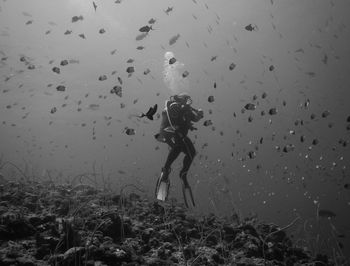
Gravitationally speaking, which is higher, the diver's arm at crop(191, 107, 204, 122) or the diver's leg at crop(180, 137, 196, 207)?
the diver's arm at crop(191, 107, 204, 122)

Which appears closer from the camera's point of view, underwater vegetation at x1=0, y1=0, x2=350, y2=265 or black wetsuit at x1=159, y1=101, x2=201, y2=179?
underwater vegetation at x1=0, y1=0, x2=350, y2=265

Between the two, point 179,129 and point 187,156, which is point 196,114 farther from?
point 187,156

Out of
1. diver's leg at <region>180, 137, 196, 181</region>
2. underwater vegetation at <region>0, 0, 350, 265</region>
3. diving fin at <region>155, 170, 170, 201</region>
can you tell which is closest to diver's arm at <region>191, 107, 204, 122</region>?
underwater vegetation at <region>0, 0, 350, 265</region>

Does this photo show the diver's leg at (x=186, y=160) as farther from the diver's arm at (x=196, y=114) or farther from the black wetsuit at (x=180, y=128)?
the diver's arm at (x=196, y=114)

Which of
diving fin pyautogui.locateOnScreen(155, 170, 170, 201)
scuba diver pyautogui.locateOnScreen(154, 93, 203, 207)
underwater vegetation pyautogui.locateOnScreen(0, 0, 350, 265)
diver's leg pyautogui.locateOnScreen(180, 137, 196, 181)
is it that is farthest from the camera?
diver's leg pyautogui.locateOnScreen(180, 137, 196, 181)

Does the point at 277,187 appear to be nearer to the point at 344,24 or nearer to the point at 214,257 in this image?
the point at 344,24

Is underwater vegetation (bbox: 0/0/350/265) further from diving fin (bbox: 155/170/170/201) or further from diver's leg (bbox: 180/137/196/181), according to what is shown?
diver's leg (bbox: 180/137/196/181)

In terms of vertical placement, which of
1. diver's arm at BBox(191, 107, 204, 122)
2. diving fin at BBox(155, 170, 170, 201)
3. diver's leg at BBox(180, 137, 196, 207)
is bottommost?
diving fin at BBox(155, 170, 170, 201)

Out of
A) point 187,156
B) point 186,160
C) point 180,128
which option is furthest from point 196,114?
point 186,160

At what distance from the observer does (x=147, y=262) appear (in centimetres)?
404

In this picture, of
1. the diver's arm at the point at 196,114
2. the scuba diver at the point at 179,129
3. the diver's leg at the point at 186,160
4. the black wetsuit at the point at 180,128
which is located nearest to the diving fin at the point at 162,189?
the scuba diver at the point at 179,129

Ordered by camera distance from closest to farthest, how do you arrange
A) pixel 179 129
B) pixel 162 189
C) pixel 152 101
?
pixel 162 189 < pixel 179 129 < pixel 152 101

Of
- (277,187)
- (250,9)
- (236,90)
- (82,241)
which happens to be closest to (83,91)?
(250,9)

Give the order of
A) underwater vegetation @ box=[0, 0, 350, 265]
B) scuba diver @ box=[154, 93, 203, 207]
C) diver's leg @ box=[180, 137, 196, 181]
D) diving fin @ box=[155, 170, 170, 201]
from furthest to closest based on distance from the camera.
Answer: diver's leg @ box=[180, 137, 196, 181] → scuba diver @ box=[154, 93, 203, 207] → diving fin @ box=[155, 170, 170, 201] → underwater vegetation @ box=[0, 0, 350, 265]
